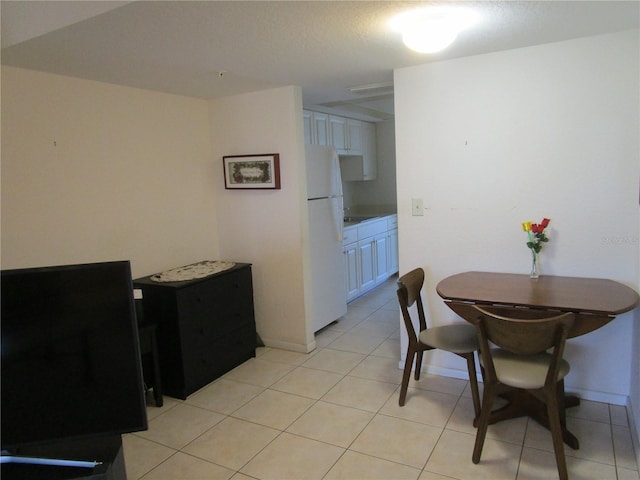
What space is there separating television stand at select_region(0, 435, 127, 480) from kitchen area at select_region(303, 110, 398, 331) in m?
2.56

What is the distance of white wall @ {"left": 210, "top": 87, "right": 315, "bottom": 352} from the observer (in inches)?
137

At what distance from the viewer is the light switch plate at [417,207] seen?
Answer: 3.04m

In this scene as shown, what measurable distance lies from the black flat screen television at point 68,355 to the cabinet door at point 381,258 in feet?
13.7

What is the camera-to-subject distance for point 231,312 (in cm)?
337

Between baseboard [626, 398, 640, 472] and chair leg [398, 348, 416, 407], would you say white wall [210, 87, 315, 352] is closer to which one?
chair leg [398, 348, 416, 407]

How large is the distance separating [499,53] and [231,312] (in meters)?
2.54

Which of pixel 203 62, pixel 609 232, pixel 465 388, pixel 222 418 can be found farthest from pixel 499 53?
pixel 222 418

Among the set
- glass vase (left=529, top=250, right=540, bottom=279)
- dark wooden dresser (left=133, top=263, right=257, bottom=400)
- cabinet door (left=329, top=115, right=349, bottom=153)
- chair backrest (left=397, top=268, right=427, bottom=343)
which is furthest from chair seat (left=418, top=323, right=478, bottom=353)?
cabinet door (left=329, top=115, right=349, bottom=153)

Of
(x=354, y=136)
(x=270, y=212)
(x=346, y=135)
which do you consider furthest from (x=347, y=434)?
(x=354, y=136)

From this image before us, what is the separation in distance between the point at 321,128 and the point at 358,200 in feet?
6.50

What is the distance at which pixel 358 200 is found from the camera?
21.5 feet

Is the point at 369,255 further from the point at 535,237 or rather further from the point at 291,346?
the point at 535,237

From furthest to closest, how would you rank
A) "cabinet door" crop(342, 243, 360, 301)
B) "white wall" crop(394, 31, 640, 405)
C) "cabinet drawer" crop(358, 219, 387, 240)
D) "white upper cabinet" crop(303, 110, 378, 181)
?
"cabinet drawer" crop(358, 219, 387, 240)
"cabinet door" crop(342, 243, 360, 301)
"white upper cabinet" crop(303, 110, 378, 181)
"white wall" crop(394, 31, 640, 405)

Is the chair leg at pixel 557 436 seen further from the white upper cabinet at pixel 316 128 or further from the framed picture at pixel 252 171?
the white upper cabinet at pixel 316 128
